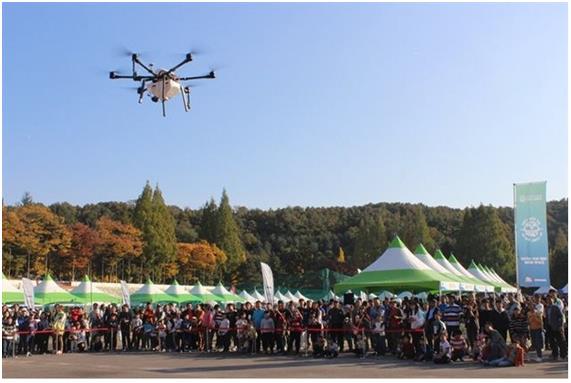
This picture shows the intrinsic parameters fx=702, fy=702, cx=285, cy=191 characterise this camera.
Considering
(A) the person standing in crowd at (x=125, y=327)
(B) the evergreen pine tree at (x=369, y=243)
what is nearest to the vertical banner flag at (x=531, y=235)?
(A) the person standing in crowd at (x=125, y=327)

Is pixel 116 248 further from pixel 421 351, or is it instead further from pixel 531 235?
pixel 421 351

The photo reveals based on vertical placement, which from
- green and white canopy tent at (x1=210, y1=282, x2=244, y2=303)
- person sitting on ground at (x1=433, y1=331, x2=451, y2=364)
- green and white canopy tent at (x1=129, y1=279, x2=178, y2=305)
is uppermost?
person sitting on ground at (x1=433, y1=331, x2=451, y2=364)

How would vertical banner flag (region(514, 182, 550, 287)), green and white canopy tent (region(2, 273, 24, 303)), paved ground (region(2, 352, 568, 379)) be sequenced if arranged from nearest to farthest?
paved ground (region(2, 352, 568, 379)), vertical banner flag (region(514, 182, 550, 287)), green and white canopy tent (region(2, 273, 24, 303))

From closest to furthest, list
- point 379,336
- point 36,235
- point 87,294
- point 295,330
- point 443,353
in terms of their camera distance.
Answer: point 443,353
point 379,336
point 295,330
point 87,294
point 36,235

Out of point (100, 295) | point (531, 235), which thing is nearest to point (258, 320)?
point (531, 235)

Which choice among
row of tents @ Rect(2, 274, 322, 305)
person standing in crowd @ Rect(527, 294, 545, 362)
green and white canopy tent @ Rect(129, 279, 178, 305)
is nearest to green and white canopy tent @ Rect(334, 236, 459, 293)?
person standing in crowd @ Rect(527, 294, 545, 362)

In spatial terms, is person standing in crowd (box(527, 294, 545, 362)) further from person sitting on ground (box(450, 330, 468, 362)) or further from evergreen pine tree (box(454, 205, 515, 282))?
evergreen pine tree (box(454, 205, 515, 282))
